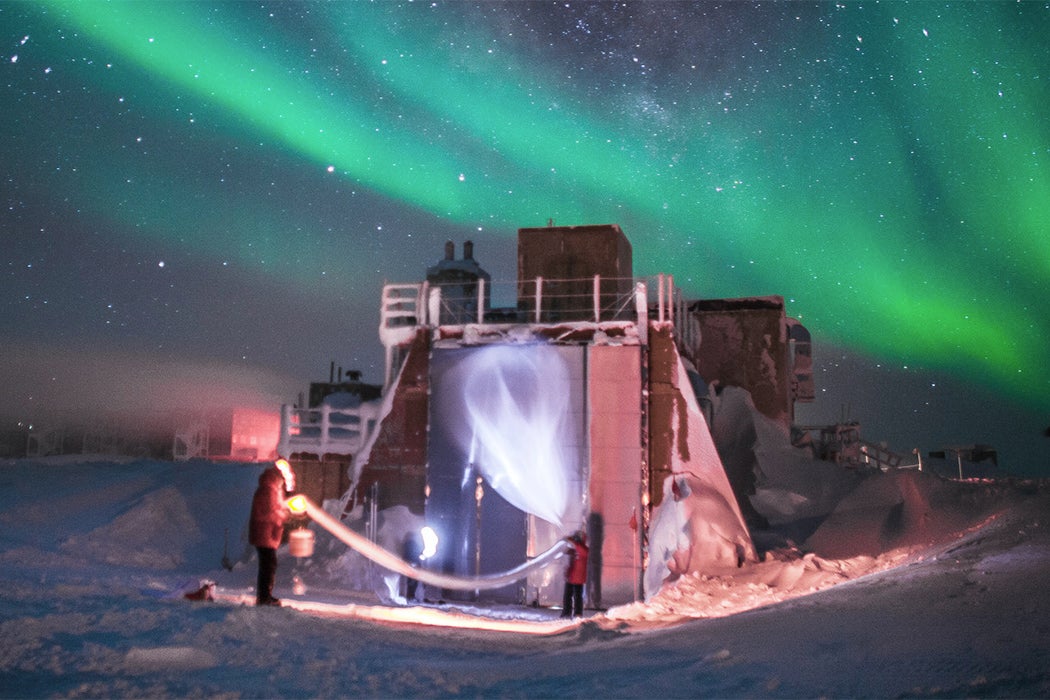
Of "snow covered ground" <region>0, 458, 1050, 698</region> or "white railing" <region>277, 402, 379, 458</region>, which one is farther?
A: "white railing" <region>277, 402, 379, 458</region>


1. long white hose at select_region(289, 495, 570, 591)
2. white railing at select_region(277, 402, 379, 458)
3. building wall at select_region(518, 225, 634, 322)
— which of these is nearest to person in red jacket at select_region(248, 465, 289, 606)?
long white hose at select_region(289, 495, 570, 591)

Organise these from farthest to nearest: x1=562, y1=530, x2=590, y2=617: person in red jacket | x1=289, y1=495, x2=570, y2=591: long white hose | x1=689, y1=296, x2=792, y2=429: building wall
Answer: x1=689, y1=296, x2=792, y2=429: building wall < x1=562, y1=530, x2=590, y2=617: person in red jacket < x1=289, y1=495, x2=570, y2=591: long white hose

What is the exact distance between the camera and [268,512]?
30.9 feet

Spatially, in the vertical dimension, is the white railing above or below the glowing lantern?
above

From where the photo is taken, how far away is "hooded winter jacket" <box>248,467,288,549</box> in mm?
9398

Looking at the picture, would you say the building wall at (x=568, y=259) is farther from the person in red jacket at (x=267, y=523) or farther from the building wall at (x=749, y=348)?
the person in red jacket at (x=267, y=523)

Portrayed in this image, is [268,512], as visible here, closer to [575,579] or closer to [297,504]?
[297,504]


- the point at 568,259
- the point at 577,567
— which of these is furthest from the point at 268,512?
the point at 568,259

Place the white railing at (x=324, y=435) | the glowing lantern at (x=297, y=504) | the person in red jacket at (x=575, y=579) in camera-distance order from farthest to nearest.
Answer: the white railing at (x=324, y=435), the person in red jacket at (x=575, y=579), the glowing lantern at (x=297, y=504)

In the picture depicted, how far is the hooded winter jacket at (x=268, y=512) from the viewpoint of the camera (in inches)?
370

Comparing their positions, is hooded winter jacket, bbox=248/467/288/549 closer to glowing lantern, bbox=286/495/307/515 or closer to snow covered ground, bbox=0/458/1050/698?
glowing lantern, bbox=286/495/307/515

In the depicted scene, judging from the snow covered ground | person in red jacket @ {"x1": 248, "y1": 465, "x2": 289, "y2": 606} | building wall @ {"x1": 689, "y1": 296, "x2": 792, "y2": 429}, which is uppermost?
building wall @ {"x1": 689, "y1": 296, "x2": 792, "y2": 429}

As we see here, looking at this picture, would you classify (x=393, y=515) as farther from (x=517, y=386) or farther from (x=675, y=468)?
(x=675, y=468)

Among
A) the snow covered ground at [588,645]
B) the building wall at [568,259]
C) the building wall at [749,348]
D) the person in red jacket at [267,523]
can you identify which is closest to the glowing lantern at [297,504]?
the person in red jacket at [267,523]
